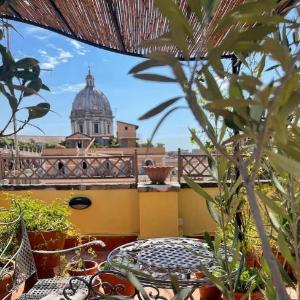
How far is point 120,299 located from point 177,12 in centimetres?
48

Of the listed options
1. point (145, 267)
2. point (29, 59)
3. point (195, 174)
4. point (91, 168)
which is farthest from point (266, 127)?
point (91, 168)

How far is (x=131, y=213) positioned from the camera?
4.27 meters

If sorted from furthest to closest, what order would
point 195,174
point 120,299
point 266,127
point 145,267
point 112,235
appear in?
point 195,174, point 112,235, point 145,267, point 120,299, point 266,127

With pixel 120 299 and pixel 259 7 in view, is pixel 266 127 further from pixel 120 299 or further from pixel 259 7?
pixel 120 299

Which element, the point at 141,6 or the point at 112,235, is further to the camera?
the point at 112,235

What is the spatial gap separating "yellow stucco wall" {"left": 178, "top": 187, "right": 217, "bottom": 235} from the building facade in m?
46.7

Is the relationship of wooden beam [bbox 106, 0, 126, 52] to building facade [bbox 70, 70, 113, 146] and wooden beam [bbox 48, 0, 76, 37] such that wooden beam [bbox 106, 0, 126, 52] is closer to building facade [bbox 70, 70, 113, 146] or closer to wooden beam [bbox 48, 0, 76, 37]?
wooden beam [bbox 48, 0, 76, 37]

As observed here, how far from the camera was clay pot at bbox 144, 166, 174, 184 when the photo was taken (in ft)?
13.6

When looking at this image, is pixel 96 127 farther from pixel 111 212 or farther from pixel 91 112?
pixel 111 212

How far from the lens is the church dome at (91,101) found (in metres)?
53.3

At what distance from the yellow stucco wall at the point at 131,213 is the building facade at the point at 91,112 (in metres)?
46.5

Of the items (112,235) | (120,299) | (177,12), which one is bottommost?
(112,235)

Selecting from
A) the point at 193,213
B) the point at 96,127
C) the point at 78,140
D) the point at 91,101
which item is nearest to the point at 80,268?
Result: the point at 193,213

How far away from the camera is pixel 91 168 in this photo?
4988 millimetres
